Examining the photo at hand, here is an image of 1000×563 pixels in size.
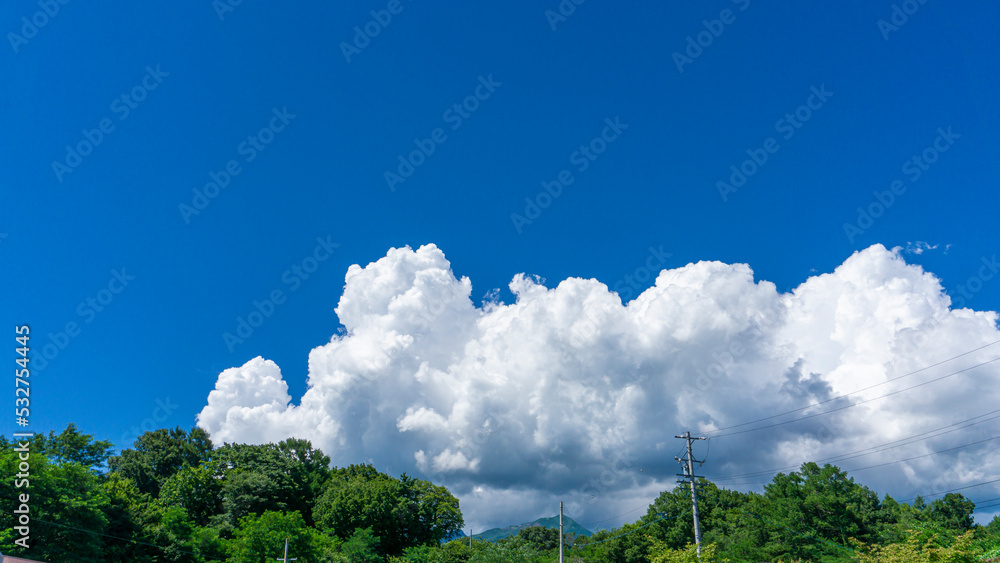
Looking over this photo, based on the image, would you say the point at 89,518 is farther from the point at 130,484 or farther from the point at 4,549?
the point at 130,484

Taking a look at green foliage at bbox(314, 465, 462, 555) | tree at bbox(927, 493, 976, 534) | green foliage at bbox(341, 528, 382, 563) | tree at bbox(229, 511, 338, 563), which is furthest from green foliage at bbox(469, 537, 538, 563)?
tree at bbox(927, 493, 976, 534)

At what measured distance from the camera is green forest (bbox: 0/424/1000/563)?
35562 millimetres

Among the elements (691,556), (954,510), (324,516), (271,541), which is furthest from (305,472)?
(954,510)

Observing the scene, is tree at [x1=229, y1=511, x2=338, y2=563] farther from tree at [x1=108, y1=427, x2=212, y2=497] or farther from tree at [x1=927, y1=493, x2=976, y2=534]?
tree at [x1=927, y1=493, x2=976, y2=534]

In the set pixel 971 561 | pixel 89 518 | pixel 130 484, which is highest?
pixel 130 484

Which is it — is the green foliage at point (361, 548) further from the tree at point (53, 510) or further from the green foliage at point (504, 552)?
the tree at point (53, 510)

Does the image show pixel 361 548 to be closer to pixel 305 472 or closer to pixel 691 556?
pixel 305 472

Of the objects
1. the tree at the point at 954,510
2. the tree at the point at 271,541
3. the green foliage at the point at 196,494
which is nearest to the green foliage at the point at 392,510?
the green foliage at the point at 196,494

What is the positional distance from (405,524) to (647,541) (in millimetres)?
30725

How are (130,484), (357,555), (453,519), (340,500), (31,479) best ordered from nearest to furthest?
1. (31,479)
2. (130,484)
3. (357,555)
4. (340,500)
5. (453,519)

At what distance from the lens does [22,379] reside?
18.4 m

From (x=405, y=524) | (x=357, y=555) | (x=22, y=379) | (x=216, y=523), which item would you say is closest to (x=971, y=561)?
(x=22, y=379)

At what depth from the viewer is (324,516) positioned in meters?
64.3

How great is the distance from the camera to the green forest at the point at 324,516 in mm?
35562
